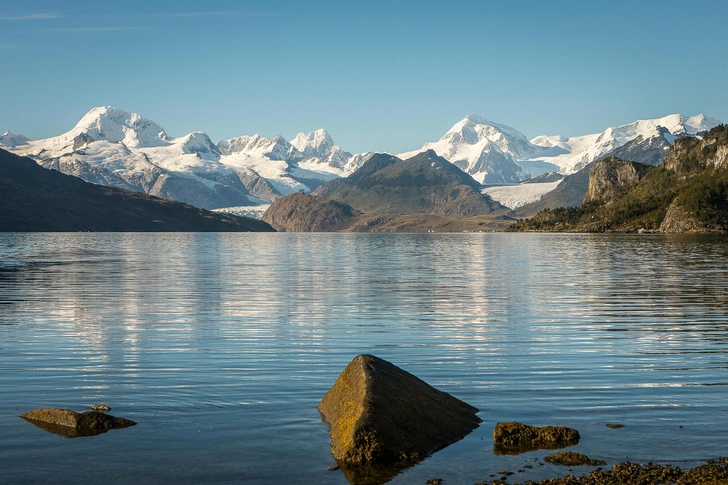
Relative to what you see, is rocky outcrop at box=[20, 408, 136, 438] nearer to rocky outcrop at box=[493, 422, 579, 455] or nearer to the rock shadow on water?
the rock shadow on water

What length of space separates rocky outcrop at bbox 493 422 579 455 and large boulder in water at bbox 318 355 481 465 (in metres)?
1.31

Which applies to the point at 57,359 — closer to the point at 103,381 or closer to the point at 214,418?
the point at 103,381

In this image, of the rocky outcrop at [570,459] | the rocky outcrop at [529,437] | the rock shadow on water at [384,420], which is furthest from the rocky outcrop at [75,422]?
the rocky outcrop at [570,459]

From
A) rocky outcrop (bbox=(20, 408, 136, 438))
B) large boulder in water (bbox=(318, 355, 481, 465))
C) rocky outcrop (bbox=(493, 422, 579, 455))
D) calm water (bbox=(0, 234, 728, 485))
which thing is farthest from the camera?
rocky outcrop (bbox=(20, 408, 136, 438))

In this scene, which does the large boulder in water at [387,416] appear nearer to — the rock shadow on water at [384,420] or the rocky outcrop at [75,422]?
the rock shadow on water at [384,420]

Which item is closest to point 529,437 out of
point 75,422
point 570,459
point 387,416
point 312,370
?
point 570,459

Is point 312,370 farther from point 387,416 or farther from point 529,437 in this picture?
point 529,437

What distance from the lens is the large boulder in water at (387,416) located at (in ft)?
61.5

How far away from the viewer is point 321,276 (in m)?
98.4

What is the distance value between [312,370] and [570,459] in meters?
14.5

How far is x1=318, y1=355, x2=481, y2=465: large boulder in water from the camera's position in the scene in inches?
738

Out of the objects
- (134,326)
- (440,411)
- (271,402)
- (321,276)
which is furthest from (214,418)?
(321,276)

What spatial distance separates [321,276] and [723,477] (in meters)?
82.8

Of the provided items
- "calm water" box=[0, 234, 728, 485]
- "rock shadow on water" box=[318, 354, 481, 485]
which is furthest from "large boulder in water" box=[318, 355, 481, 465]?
"calm water" box=[0, 234, 728, 485]
